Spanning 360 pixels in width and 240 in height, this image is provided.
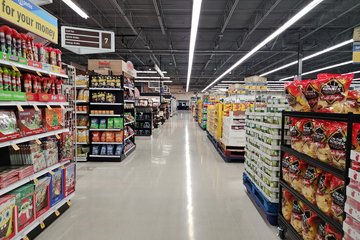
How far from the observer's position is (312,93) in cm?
243

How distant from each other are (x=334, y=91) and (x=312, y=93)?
0.24 m

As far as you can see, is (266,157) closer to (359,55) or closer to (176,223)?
(176,223)

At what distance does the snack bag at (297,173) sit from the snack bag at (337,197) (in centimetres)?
57

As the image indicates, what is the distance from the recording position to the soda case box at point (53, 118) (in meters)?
3.29

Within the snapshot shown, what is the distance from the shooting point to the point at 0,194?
2373mm

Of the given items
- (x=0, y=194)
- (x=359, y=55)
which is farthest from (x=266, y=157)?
(x=359, y=55)

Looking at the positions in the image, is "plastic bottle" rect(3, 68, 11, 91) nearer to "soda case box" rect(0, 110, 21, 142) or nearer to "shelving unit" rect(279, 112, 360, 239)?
"soda case box" rect(0, 110, 21, 142)

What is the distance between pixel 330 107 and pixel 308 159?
489mm

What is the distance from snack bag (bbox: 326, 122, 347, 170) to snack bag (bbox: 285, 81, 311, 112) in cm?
54

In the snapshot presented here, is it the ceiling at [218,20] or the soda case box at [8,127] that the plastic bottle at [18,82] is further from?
the ceiling at [218,20]

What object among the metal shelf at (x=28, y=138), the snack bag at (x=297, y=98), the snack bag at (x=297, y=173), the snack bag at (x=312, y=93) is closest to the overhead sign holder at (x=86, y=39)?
the metal shelf at (x=28, y=138)

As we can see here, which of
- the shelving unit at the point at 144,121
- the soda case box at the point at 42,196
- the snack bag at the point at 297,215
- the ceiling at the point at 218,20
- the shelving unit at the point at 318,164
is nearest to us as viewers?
the shelving unit at the point at 318,164

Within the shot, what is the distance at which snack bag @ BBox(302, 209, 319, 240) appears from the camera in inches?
90.8

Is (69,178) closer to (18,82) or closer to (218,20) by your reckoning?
(18,82)
